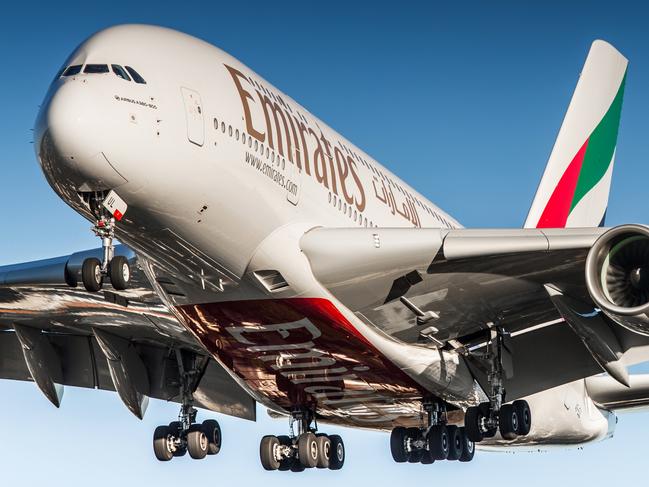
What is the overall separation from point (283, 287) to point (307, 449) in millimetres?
6525

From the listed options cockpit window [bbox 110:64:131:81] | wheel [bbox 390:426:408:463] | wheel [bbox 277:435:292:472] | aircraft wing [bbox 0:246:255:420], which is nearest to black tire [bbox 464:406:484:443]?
wheel [bbox 390:426:408:463]

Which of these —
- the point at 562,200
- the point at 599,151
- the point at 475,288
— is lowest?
the point at 475,288

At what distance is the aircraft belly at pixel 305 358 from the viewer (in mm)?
20234

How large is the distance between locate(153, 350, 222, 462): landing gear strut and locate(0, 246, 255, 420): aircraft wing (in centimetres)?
34

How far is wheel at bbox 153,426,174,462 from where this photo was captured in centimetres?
2634

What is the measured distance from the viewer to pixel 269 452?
84.1 ft

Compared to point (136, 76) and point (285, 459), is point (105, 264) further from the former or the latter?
point (285, 459)

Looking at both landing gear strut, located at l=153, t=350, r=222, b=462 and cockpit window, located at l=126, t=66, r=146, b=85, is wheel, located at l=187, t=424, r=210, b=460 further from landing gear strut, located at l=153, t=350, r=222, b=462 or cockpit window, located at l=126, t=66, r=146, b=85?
cockpit window, located at l=126, t=66, r=146, b=85

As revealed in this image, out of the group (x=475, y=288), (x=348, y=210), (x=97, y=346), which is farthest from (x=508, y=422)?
(x=97, y=346)

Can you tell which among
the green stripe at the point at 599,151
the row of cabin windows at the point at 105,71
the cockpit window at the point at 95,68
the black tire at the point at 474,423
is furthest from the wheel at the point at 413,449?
the cockpit window at the point at 95,68

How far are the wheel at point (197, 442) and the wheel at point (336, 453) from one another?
2.93 metres

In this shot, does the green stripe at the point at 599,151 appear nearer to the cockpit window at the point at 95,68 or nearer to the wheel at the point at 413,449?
the wheel at the point at 413,449

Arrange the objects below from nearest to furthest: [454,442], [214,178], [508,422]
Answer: [214,178]
[508,422]
[454,442]

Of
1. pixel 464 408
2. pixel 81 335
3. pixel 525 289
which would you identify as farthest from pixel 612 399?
pixel 81 335
